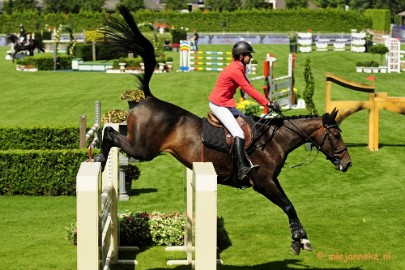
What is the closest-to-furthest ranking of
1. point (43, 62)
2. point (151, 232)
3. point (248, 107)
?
point (151, 232) < point (248, 107) < point (43, 62)

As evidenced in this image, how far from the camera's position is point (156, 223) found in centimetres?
1400

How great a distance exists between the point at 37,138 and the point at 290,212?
12.0 meters

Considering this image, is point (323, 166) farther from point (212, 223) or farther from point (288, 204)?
point (212, 223)

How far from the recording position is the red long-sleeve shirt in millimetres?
11562

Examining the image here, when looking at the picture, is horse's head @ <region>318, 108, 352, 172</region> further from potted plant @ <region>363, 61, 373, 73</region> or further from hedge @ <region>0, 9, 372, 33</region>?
hedge @ <region>0, 9, 372, 33</region>

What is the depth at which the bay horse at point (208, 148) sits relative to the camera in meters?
11.5

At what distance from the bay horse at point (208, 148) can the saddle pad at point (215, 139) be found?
0.05m

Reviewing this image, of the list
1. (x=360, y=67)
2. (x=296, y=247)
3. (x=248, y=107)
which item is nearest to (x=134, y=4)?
(x=360, y=67)

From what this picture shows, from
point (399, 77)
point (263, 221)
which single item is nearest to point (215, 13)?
point (399, 77)

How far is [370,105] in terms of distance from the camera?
23.1 m

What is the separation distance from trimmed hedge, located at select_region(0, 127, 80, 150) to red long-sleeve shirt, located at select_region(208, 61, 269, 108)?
418 inches

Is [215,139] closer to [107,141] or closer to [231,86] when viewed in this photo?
[231,86]

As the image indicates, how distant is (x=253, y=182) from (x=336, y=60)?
4242 centimetres

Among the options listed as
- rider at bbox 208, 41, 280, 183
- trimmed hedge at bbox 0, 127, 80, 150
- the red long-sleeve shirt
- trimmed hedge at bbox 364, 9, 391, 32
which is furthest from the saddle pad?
trimmed hedge at bbox 364, 9, 391, 32
